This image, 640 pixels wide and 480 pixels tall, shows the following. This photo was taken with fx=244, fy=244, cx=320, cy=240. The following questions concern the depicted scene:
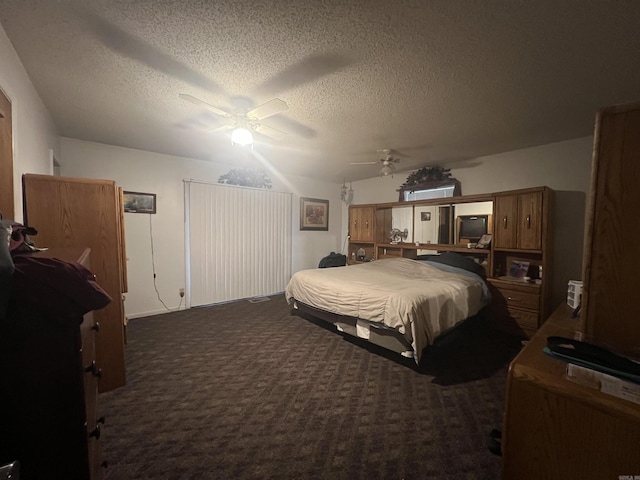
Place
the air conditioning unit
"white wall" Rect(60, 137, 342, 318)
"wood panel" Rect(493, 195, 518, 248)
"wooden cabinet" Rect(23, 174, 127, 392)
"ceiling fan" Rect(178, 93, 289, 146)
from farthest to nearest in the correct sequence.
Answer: "white wall" Rect(60, 137, 342, 318) < "wood panel" Rect(493, 195, 518, 248) < the air conditioning unit < "ceiling fan" Rect(178, 93, 289, 146) < "wooden cabinet" Rect(23, 174, 127, 392)

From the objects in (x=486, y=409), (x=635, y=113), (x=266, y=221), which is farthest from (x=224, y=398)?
(x=266, y=221)

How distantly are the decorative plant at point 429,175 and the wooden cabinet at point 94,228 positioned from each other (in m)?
4.27

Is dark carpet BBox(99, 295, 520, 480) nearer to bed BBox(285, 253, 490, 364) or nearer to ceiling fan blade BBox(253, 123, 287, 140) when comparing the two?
bed BBox(285, 253, 490, 364)

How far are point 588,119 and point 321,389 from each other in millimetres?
3642

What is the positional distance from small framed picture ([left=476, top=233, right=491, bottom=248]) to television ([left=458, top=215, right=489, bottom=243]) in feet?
0.20

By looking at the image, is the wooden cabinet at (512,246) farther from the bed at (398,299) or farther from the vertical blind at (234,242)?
the vertical blind at (234,242)

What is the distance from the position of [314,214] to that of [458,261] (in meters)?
3.13

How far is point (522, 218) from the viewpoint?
10.1 feet

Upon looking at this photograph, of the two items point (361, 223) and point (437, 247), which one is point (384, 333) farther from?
point (361, 223)

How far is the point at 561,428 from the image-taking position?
735 millimetres

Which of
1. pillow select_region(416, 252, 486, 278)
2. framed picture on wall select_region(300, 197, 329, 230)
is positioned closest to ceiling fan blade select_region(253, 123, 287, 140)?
framed picture on wall select_region(300, 197, 329, 230)

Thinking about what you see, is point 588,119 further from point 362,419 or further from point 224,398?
point 224,398

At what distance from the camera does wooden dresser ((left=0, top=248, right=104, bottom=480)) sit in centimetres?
67

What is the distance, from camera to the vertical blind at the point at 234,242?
13.4ft
